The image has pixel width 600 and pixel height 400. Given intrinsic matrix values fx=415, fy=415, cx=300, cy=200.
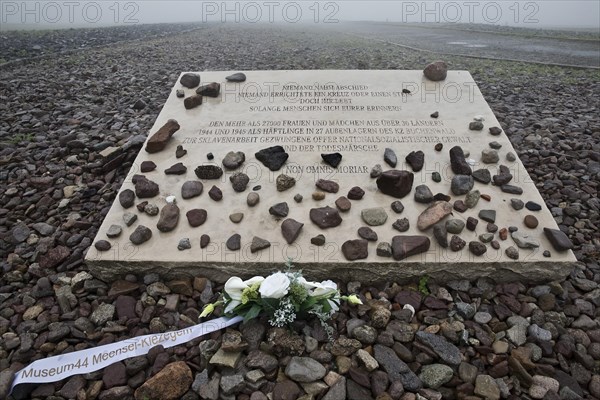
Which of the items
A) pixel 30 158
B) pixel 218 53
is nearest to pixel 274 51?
pixel 218 53

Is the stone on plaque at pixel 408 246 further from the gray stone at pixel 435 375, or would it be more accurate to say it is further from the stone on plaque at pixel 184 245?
the stone on plaque at pixel 184 245

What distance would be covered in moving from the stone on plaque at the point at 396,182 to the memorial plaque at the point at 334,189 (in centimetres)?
1

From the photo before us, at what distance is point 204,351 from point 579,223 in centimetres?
356

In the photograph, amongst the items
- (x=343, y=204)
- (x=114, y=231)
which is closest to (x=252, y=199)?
(x=343, y=204)

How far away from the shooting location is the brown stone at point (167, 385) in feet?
8.32

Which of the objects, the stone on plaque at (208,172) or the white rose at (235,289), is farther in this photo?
the stone on plaque at (208,172)

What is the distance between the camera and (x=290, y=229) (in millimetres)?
3383

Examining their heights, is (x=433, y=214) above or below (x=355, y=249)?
above

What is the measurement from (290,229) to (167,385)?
4.68 ft

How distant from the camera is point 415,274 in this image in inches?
130

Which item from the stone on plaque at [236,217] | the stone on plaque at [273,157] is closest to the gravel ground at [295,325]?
the stone on plaque at [236,217]

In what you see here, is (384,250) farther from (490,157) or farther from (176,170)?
(176,170)

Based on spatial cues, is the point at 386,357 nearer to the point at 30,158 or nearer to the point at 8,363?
the point at 8,363

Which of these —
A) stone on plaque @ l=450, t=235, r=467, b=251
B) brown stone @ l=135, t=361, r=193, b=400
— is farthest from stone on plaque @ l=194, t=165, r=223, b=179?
stone on plaque @ l=450, t=235, r=467, b=251
